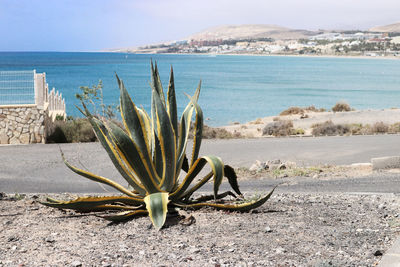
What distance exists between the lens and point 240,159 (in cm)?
1362

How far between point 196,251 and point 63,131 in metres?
14.8

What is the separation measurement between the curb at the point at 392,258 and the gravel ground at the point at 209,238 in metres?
0.09

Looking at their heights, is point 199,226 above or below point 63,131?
above

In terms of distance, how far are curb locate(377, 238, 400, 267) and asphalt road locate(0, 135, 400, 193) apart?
4086mm

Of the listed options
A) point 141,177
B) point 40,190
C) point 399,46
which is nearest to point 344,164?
point 40,190

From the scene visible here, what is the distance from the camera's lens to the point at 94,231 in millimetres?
4770

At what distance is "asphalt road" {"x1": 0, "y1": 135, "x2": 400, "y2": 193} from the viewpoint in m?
9.13

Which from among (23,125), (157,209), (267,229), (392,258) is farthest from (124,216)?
(23,125)

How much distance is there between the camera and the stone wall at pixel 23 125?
17.4 metres

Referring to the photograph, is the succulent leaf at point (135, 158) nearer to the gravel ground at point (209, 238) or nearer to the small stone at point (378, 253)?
the gravel ground at point (209, 238)

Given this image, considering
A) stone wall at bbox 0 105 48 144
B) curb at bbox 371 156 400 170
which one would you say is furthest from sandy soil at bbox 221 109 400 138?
curb at bbox 371 156 400 170

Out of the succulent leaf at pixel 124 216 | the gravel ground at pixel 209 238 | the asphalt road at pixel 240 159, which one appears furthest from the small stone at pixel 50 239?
the asphalt road at pixel 240 159

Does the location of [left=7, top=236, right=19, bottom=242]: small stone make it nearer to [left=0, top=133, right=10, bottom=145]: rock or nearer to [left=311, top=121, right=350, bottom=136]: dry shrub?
[left=0, top=133, right=10, bottom=145]: rock

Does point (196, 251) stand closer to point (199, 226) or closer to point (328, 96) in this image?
point (199, 226)
